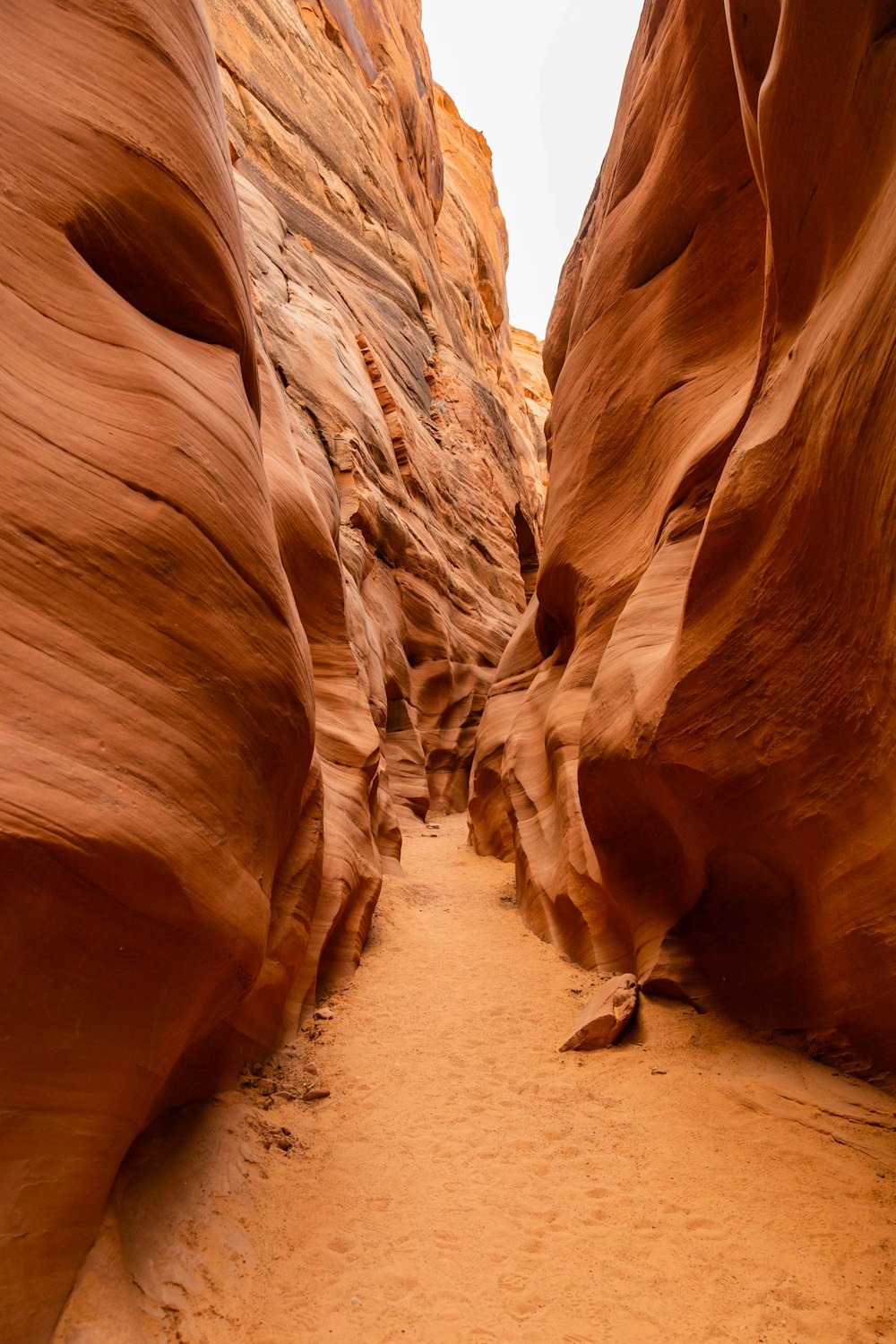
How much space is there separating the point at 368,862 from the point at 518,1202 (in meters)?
4.16

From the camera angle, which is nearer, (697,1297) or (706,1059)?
(697,1297)

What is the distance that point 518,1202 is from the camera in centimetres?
339

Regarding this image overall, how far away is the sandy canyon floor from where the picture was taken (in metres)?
2.62

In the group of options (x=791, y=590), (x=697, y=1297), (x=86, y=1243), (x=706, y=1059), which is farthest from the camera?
(x=706, y=1059)

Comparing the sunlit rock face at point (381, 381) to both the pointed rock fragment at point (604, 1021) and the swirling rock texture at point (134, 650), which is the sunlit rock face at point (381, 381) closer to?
the pointed rock fragment at point (604, 1021)

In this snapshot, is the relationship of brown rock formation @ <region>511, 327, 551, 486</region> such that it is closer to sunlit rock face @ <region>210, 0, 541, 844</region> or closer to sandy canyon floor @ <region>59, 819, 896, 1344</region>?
sunlit rock face @ <region>210, 0, 541, 844</region>

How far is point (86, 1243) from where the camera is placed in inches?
96.9

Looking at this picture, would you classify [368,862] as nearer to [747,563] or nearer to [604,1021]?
[604,1021]

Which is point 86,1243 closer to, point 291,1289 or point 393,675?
point 291,1289

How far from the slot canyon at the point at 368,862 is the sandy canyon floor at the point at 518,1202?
0.02 meters

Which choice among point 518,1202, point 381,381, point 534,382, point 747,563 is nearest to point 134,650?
point 518,1202

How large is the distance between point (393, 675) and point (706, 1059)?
10.6 meters

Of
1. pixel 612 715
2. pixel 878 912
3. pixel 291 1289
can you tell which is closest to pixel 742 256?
pixel 612 715

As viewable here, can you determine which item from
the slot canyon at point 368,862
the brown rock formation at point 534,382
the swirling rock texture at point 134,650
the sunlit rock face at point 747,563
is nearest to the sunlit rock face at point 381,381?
the slot canyon at point 368,862
